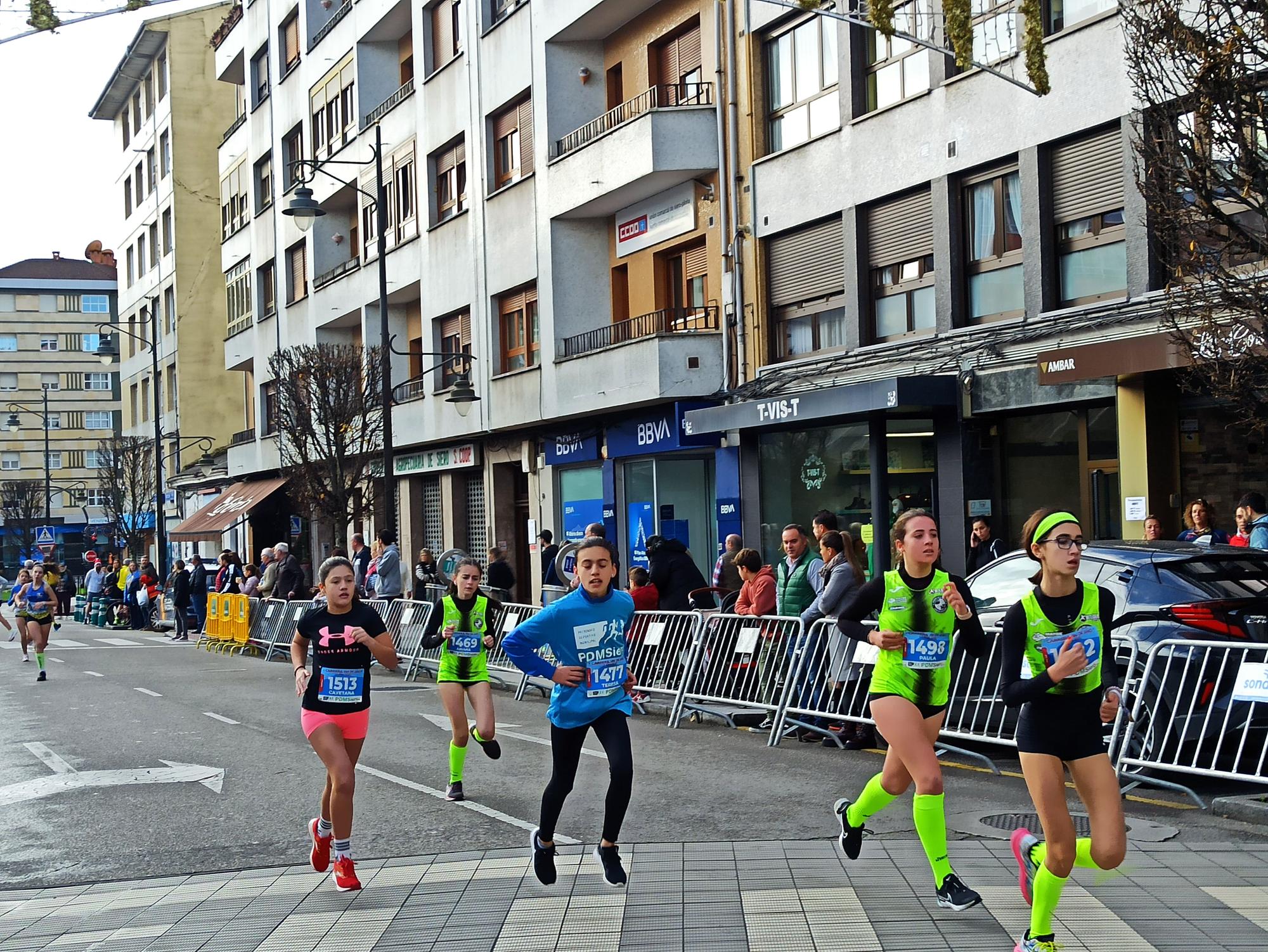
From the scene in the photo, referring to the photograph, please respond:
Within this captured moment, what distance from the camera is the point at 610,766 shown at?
7512mm

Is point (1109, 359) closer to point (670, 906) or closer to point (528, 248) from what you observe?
point (670, 906)

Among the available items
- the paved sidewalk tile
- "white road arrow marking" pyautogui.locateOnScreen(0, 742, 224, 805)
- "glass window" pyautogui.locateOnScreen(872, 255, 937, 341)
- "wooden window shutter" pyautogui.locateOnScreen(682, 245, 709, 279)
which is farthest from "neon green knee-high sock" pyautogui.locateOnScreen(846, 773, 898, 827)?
"wooden window shutter" pyautogui.locateOnScreen(682, 245, 709, 279)

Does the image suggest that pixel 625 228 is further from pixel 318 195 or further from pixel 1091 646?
pixel 1091 646

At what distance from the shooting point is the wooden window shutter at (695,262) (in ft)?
82.8

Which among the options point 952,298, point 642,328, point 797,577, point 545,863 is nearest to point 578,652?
point 545,863

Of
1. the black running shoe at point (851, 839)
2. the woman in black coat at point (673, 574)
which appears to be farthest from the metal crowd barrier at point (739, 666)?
the black running shoe at point (851, 839)

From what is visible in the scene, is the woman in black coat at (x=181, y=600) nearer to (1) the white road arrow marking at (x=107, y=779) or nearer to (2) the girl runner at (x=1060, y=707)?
(1) the white road arrow marking at (x=107, y=779)

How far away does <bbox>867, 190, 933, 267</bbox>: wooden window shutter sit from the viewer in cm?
2028

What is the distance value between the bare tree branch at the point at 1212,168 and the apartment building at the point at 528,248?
13042mm

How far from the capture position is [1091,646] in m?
6.06

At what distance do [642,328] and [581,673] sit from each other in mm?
19516

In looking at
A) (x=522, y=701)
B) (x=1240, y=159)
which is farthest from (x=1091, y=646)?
(x=522, y=701)

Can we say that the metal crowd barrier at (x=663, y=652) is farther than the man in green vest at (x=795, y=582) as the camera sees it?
Yes

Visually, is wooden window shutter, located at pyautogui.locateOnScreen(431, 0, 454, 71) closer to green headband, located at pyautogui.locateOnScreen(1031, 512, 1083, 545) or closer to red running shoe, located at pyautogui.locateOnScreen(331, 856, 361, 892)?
red running shoe, located at pyautogui.locateOnScreen(331, 856, 361, 892)
